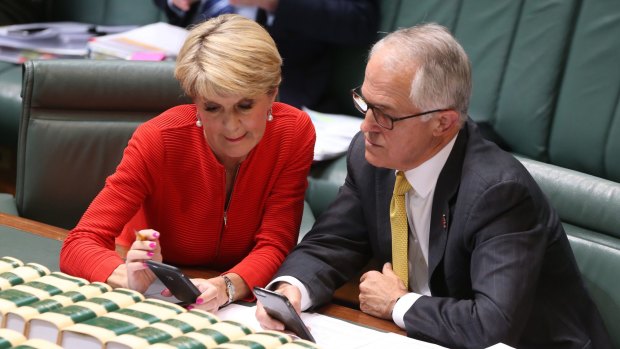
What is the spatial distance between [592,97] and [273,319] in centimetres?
153

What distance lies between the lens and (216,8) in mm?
3600

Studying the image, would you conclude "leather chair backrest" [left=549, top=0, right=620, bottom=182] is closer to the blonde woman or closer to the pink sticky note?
the blonde woman

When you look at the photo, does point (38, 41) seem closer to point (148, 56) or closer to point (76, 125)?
point (148, 56)

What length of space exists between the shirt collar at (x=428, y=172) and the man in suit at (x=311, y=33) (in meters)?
1.45

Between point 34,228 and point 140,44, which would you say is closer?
point 34,228

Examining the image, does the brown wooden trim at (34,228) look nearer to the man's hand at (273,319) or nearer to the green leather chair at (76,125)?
the green leather chair at (76,125)

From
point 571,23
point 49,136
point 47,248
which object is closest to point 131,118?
point 49,136

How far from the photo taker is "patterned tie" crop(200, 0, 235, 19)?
11.7ft

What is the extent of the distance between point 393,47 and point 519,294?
54 centimetres

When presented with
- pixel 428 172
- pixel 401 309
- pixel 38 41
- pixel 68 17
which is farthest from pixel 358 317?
pixel 68 17

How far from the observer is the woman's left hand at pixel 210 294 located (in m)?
1.84

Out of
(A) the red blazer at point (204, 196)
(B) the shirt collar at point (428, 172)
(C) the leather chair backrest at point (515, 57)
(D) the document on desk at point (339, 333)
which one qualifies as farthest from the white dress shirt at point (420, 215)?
(C) the leather chair backrest at point (515, 57)

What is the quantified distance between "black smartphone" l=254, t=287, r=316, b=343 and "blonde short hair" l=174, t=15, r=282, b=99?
457 millimetres

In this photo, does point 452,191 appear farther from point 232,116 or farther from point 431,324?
point 232,116
